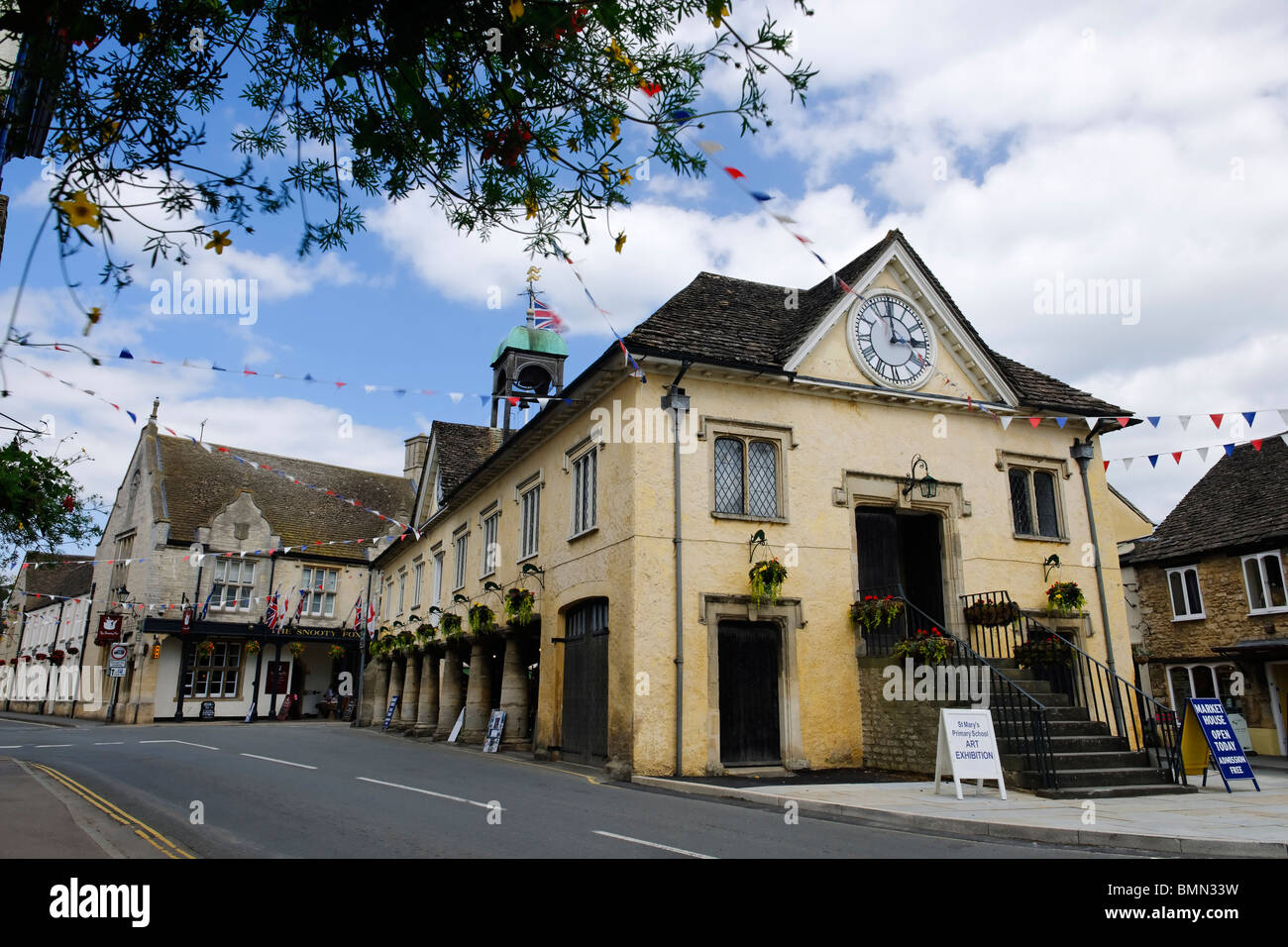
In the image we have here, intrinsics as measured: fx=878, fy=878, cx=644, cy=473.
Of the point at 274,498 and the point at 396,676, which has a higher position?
the point at 274,498

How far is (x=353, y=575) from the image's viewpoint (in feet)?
139

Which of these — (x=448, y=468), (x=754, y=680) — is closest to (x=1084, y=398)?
(x=754, y=680)

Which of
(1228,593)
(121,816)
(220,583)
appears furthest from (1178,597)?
(220,583)

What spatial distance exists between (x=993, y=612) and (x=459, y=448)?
19182 millimetres

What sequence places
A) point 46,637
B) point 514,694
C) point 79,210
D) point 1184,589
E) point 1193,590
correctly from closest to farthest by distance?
point 79,210, point 514,694, point 1193,590, point 1184,589, point 46,637

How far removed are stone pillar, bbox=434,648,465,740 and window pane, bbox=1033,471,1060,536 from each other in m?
15.2

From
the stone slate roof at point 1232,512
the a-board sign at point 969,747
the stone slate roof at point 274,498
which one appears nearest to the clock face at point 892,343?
the a-board sign at point 969,747

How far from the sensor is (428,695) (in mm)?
26656

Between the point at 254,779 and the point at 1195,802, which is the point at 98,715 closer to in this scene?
the point at 254,779

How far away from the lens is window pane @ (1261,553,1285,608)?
23.2m

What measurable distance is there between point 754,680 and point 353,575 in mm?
32082

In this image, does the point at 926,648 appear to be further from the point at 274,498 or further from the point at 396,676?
the point at 274,498

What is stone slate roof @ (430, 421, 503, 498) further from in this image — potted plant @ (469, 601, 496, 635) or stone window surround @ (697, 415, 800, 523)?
stone window surround @ (697, 415, 800, 523)

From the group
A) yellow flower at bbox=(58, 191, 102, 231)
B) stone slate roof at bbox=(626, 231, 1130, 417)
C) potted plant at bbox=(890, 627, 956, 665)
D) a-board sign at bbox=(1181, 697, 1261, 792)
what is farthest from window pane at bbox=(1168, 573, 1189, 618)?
yellow flower at bbox=(58, 191, 102, 231)
